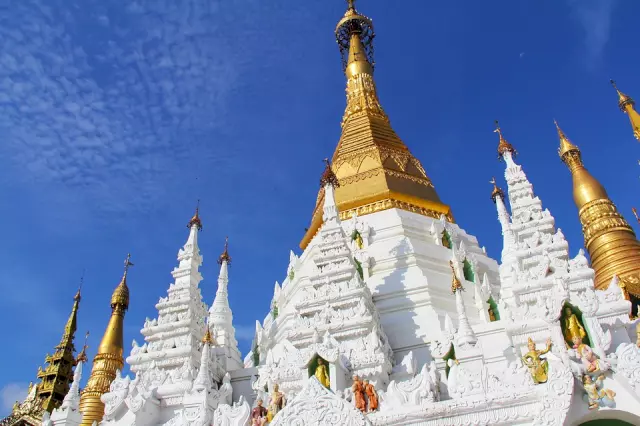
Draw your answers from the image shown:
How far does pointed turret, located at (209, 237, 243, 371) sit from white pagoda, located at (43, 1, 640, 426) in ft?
0.27

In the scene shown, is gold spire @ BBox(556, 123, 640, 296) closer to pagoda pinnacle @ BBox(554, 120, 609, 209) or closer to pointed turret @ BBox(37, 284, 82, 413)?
pagoda pinnacle @ BBox(554, 120, 609, 209)

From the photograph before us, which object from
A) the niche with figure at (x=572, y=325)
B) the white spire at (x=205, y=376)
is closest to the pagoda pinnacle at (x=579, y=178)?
the niche with figure at (x=572, y=325)

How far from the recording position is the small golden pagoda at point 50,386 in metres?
29.0

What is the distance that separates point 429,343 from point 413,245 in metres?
4.41

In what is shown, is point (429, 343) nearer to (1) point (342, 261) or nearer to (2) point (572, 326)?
(1) point (342, 261)

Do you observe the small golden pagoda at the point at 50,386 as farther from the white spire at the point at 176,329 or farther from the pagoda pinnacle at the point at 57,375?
the white spire at the point at 176,329

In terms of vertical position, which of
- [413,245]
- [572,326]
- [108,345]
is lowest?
[572,326]

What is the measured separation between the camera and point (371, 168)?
23.2m

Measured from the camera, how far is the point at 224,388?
14.7 m

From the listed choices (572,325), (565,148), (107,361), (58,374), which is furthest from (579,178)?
(58,374)

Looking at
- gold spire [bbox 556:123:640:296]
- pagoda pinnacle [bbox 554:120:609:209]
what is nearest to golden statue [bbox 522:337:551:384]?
gold spire [bbox 556:123:640:296]

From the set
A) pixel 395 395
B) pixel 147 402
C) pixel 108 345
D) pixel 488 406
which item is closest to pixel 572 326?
pixel 488 406

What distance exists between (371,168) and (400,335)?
28.4ft

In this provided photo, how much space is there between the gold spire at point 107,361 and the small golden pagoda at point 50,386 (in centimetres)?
218
